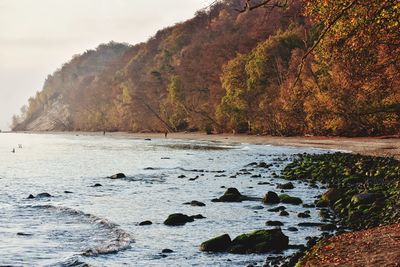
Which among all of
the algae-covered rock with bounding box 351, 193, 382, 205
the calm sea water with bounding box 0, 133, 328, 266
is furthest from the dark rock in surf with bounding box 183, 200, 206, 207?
the algae-covered rock with bounding box 351, 193, 382, 205

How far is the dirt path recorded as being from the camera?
33.0 ft

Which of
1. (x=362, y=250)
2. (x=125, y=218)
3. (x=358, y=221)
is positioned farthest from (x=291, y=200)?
(x=362, y=250)

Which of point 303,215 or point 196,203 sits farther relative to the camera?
point 196,203

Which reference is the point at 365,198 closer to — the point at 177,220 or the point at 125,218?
the point at 177,220

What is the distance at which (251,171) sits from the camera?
3956 cm

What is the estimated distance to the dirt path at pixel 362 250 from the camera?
10048 mm

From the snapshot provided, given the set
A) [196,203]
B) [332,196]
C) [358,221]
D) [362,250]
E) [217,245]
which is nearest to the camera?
[362,250]

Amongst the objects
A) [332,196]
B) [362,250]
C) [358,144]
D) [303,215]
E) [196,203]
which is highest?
[358,144]

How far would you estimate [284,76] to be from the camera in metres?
82.8

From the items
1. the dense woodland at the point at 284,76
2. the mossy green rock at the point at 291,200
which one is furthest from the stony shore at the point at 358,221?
the dense woodland at the point at 284,76

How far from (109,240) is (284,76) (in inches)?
2763

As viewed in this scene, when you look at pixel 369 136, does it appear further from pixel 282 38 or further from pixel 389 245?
pixel 389 245

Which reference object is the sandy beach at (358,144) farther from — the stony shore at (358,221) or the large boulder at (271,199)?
the large boulder at (271,199)

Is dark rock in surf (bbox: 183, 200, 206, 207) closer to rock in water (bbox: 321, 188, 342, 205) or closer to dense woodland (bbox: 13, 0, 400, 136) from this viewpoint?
rock in water (bbox: 321, 188, 342, 205)
